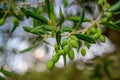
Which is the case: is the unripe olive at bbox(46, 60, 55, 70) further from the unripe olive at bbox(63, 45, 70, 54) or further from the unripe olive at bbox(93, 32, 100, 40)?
the unripe olive at bbox(93, 32, 100, 40)

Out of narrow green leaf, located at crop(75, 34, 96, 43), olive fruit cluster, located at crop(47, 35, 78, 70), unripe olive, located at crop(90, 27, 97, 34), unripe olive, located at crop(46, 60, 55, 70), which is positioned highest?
unripe olive, located at crop(90, 27, 97, 34)

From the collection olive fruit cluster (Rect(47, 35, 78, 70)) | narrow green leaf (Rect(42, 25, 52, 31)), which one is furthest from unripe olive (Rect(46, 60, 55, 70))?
narrow green leaf (Rect(42, 25, 52, 31))

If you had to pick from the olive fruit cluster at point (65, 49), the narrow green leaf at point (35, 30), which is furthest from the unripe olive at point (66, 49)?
the narrow green leaf at point (35, 30)

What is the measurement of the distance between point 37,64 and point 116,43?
121 inches

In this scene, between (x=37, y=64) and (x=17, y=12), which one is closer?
(x=17, y=12)

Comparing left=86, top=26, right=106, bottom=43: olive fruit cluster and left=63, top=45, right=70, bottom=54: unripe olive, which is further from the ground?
left=86, top=26, right=106, bottom=43: olive fruit cluster

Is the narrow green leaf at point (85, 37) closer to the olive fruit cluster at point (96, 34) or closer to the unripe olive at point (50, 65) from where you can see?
the olive fruit cluster at point (96, 34)

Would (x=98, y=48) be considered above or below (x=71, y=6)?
below

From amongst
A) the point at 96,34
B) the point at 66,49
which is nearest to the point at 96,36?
the point at 96,34

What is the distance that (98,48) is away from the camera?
2973 millimetres

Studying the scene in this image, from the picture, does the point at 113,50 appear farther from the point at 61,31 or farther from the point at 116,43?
the point at 61,31

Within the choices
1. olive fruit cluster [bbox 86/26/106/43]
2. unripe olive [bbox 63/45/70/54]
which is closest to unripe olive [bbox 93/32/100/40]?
olive fruit cluster [bbox 86/26/106/43]

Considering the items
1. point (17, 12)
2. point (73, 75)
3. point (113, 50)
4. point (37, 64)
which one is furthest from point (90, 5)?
point (37, 64)

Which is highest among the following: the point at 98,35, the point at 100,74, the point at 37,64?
the point at 98,35
